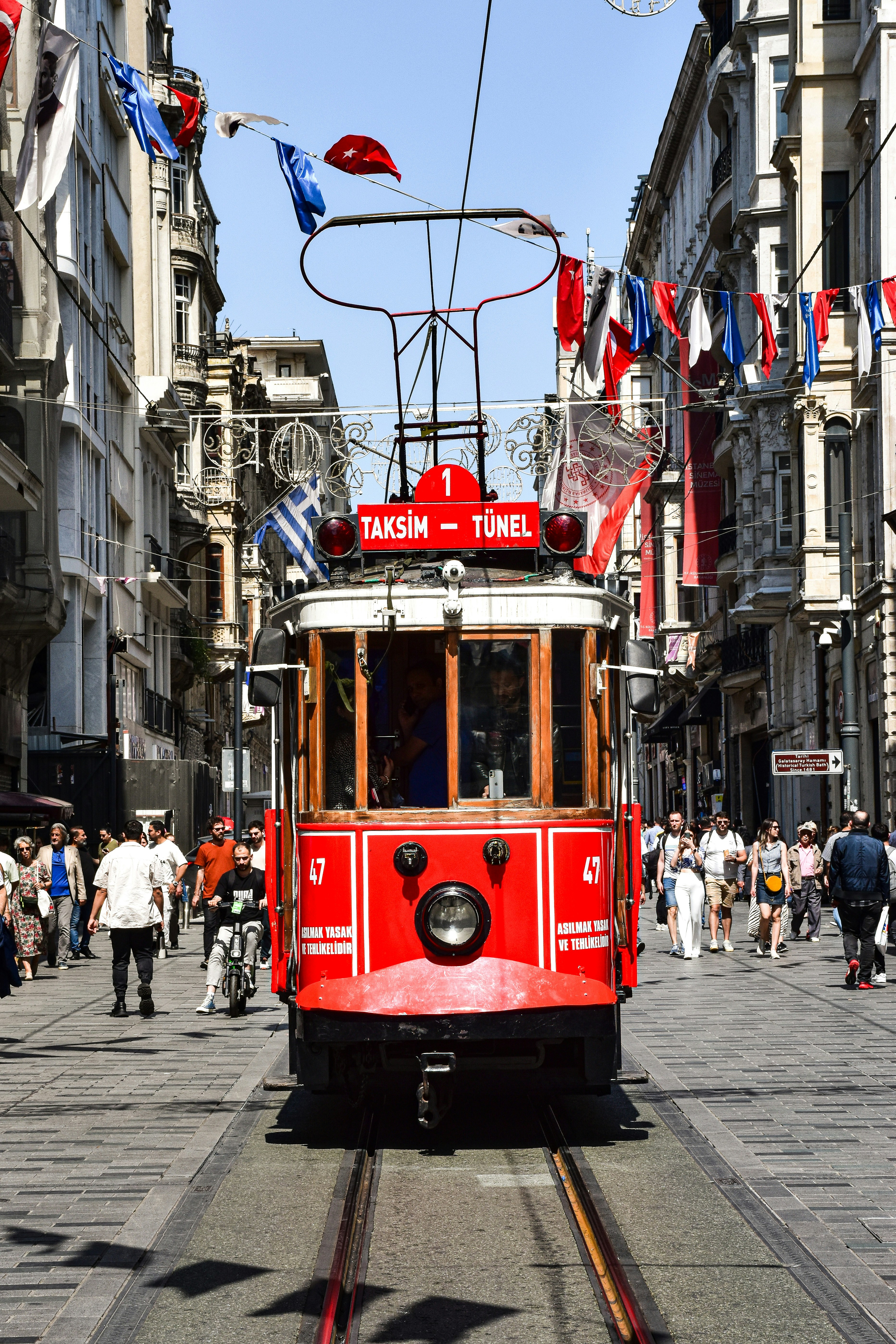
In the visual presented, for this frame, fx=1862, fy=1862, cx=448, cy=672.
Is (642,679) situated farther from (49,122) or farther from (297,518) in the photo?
(297,518)

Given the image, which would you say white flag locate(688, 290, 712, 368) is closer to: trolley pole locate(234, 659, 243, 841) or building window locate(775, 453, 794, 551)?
building window locate(775, 453, 794, 551)

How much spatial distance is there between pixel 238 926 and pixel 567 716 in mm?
7535

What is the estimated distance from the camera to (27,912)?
22328 mm

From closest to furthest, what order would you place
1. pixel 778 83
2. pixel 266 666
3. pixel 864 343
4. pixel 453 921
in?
pixel 453 921
pixel 266 666
pixel 864 343
pixel 778 83

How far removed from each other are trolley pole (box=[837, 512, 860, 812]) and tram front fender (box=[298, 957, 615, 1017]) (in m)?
19.5

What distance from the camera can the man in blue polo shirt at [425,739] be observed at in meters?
9.80

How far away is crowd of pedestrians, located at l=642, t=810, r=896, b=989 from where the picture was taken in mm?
18703

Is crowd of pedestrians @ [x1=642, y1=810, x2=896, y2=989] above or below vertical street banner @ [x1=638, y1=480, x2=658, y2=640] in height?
below

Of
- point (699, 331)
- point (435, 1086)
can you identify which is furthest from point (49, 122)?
point (435, 1086)

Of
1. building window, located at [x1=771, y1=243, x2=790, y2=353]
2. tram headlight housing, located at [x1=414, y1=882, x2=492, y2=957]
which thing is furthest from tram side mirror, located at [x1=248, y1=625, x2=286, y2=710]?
building window, located at [x1=771, y1=243, x2=790, y2=353]

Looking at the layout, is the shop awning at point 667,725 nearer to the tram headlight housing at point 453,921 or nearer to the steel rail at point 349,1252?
the tram headlight housing at point 453,921

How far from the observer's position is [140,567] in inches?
1884

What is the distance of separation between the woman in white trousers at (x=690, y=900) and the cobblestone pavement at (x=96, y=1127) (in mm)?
5947

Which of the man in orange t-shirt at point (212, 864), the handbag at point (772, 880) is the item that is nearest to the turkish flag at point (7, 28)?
the man in orange t-shirt at point (212, 864)
